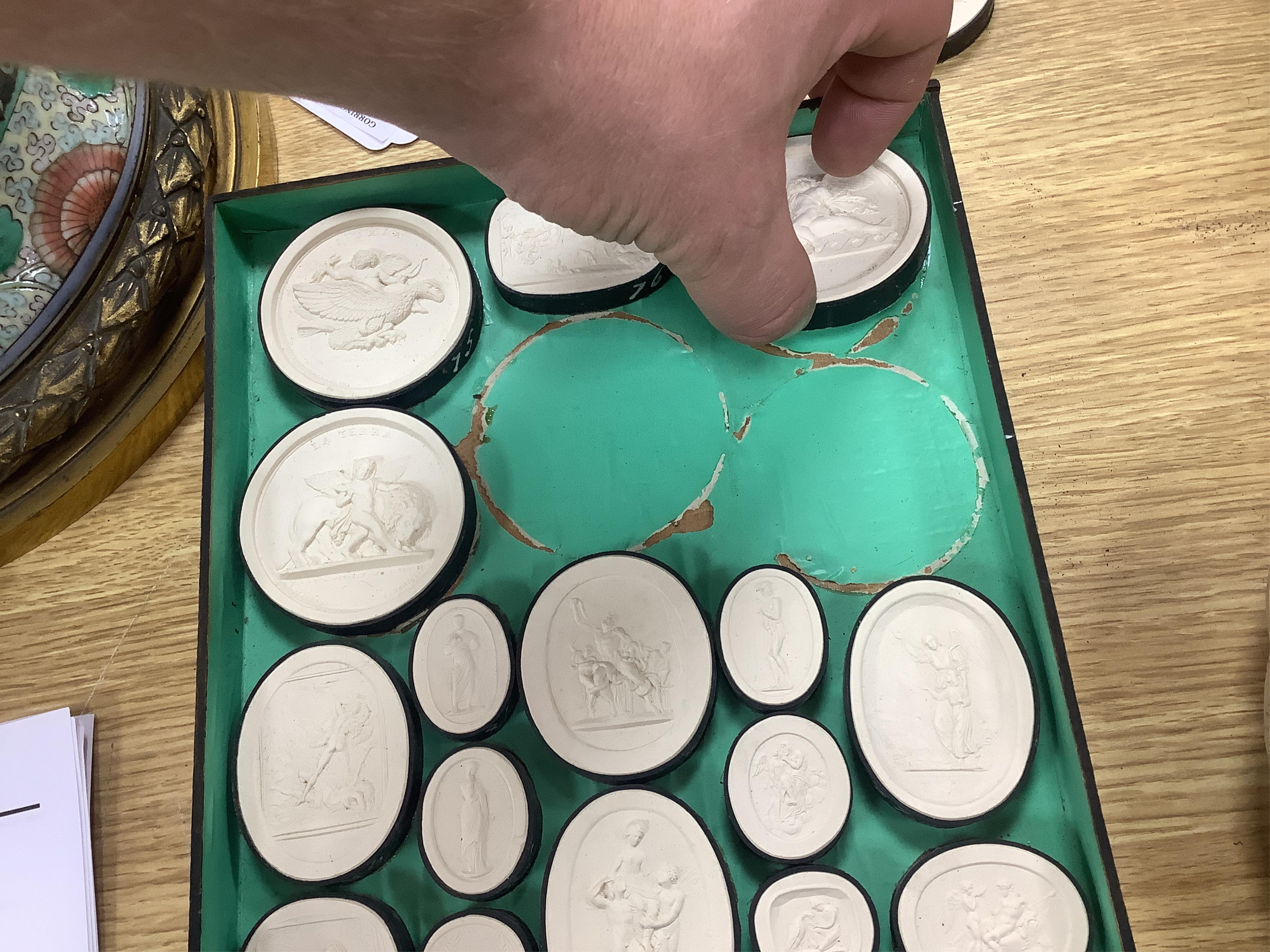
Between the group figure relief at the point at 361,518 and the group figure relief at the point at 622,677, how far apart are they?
163mm

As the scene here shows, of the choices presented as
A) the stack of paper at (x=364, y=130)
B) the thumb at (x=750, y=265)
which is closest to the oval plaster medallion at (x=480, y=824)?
the thumb at (x=750, y=265)

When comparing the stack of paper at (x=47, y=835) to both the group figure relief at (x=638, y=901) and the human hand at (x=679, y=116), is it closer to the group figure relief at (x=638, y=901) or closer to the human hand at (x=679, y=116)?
the group figure relief at (x=638, y=901)

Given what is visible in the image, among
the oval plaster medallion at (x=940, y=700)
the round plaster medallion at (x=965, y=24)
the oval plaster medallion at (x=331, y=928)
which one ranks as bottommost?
the oval plaster medallion at (x=331, y=928)

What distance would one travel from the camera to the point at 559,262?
76 centimetres

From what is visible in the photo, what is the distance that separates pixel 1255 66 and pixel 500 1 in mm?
771

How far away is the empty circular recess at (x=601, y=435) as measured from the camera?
2.35 feet

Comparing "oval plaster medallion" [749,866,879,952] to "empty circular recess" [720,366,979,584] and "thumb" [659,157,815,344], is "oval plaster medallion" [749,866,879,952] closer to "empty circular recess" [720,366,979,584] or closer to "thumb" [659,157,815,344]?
"empty circular recess" [720,366,979,584]

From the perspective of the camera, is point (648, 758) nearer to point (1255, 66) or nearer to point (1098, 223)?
point (1098, 223)

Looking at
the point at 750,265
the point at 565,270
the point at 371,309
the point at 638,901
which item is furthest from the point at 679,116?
the point at 638,901

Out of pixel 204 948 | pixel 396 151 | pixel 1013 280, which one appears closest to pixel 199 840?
pixel 204 948

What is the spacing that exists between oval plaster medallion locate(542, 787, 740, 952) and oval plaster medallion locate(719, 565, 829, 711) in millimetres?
104

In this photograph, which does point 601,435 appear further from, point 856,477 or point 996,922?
point 996,922

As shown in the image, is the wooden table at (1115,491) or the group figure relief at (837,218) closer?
the wooden table at (1115,491)

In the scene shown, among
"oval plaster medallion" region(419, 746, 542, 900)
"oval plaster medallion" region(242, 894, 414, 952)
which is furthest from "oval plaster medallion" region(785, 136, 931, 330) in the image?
"oval plaster medallion" region(242, 894, 414, 952)
